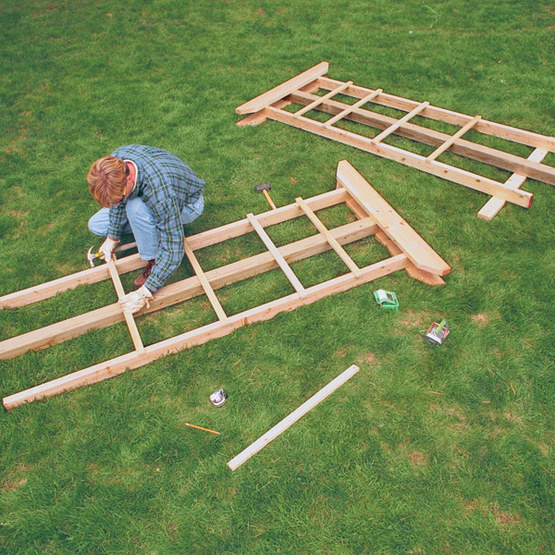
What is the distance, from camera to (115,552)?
276cm

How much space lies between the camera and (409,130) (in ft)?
19.3

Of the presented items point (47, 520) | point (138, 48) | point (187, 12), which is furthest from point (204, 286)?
point (187, 12)

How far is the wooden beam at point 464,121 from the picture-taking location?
217 inches

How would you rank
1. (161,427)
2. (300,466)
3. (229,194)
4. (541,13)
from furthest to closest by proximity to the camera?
(541,13)
(229,194)
(161,427)
(300,466)

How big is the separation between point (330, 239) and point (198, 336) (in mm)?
1673

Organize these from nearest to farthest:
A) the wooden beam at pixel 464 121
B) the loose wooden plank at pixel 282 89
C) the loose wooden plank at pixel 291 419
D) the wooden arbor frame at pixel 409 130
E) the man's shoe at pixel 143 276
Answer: the loose wooden plank at pixel 291 419 → the man's shoe at pixel 143 276 → the wooden arbor frame at pixel 409 130 → the wooden beam at pixel 464 121 → the loose wooden plank at pixel 282 89

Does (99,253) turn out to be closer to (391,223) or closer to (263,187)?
(263,187)

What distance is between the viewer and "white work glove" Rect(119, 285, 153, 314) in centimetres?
370

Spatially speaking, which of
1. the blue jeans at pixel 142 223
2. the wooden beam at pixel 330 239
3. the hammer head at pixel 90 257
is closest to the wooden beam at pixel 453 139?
the wooden beam at pixel 330 239

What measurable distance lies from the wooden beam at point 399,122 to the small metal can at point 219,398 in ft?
12.8

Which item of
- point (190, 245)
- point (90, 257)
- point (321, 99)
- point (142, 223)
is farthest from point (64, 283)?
point (321, 99)

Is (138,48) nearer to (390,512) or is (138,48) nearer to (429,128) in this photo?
(429,128)

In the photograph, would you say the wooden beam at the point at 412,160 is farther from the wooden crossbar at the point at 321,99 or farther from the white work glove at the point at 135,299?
the white work glove at the point at 135,299

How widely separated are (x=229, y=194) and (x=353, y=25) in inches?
235
